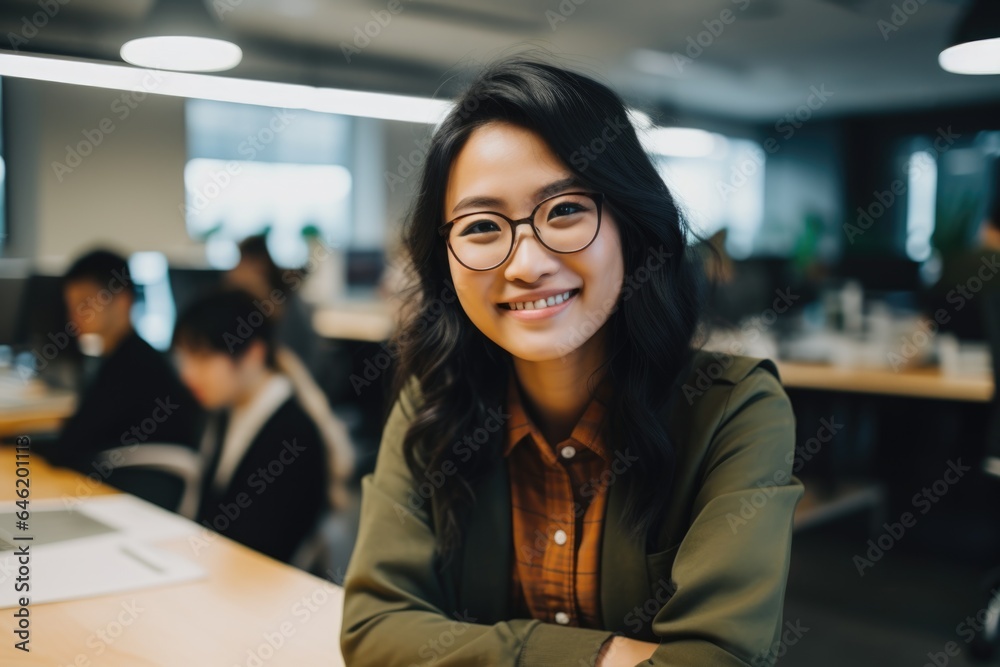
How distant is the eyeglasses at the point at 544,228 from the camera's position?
43.0 inches

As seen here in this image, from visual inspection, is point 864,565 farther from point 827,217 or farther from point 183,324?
point 827,217

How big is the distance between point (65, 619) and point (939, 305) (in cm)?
406

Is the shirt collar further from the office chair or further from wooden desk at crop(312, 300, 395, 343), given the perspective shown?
wooden desk at crop(312, 300, 395, 343)

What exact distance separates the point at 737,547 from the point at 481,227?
0.53 meters

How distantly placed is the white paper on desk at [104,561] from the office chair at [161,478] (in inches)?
26.4

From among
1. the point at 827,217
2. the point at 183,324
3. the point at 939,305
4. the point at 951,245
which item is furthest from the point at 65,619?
the point at 827,217

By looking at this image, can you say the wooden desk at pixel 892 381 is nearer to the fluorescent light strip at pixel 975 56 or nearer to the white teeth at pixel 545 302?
the fluorescent light strip at pixel 975 56

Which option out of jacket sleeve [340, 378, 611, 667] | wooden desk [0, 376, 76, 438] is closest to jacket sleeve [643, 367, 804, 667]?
jacket sleeve [340, 378, 611, 667]

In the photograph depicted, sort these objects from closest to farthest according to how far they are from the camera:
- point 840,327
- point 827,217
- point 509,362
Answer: point 509,362 → point 840,327 → point 827,217

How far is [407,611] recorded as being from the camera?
46.7 inches

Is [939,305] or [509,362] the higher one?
[939,305]

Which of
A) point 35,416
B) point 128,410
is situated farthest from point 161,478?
point 35,416

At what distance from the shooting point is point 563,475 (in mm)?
1265

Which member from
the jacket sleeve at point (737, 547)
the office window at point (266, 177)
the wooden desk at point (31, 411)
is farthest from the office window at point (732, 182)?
the jacket sleeve at point (737, 547)
